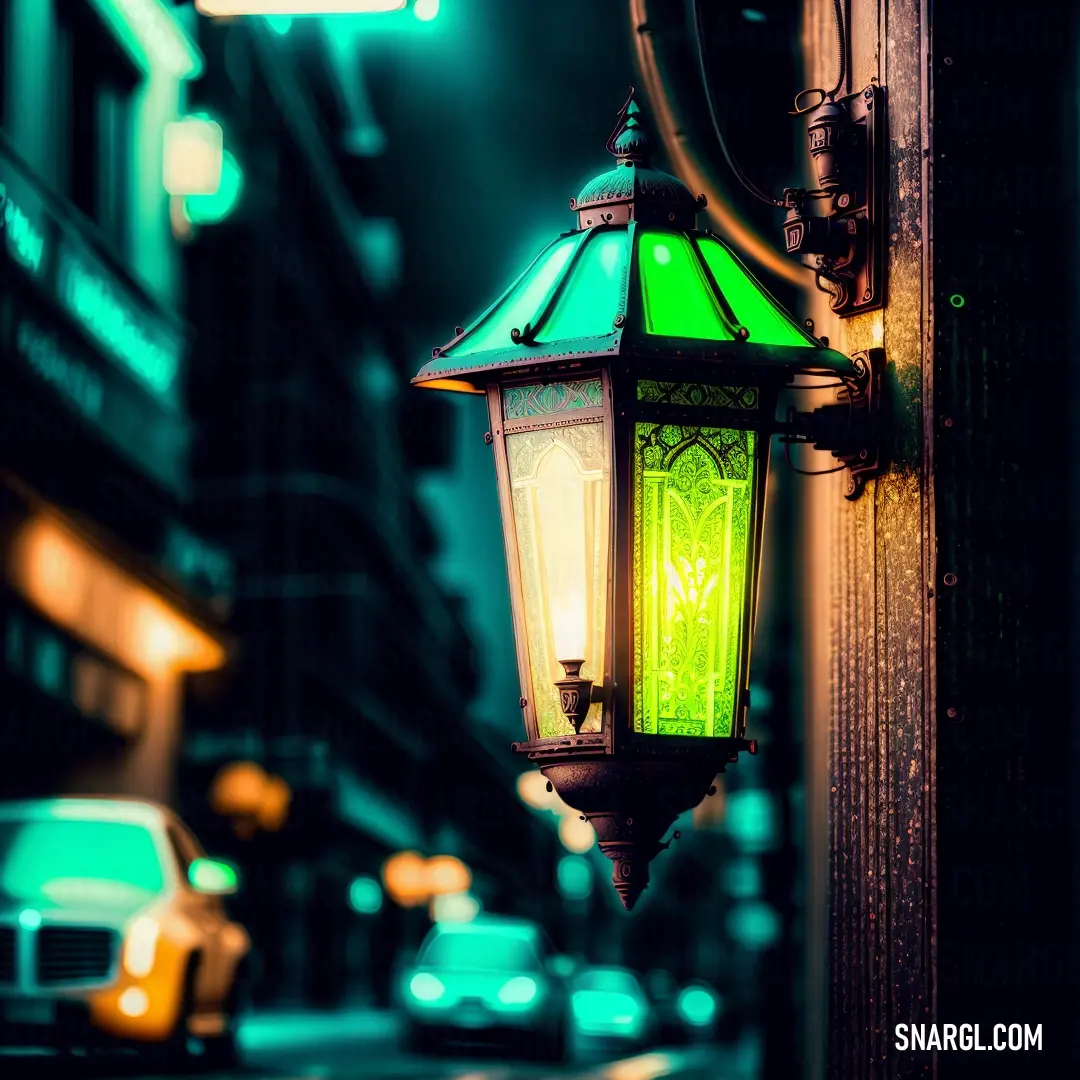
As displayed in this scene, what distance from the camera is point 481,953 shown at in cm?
2628

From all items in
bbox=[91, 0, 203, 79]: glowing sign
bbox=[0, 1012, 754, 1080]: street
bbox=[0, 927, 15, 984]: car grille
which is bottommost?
bbox=[0, 1012, 754, 1080]: street

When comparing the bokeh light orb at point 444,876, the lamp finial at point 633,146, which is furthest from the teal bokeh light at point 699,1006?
the lamp finial at point 633,146

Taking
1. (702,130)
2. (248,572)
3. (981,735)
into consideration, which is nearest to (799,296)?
(702,130)

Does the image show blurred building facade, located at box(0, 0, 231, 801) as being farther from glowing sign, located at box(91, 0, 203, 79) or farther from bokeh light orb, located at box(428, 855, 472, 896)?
bokeh light orb, located at box(428, 855, 472, 896)

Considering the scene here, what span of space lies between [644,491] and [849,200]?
2.08 feet

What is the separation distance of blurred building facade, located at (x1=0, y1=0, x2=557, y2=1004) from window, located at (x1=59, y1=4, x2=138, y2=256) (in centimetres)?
5

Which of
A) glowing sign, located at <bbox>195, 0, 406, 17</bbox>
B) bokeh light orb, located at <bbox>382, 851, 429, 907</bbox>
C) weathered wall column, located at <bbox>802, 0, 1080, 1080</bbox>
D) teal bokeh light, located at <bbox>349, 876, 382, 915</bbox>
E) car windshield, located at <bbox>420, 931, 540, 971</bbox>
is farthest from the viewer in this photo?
bokeh light orb, located at <bbox>382, 851, 429, 907</bbox>

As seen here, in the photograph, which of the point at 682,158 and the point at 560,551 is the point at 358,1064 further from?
the point at 560,551

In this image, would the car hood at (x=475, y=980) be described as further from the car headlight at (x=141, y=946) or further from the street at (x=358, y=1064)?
the car headlight at (x=141, y=946)

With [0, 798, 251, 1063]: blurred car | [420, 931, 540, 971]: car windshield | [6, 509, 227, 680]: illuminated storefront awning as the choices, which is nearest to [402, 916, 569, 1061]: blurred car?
[420, 931, 540, 971]: car windshield

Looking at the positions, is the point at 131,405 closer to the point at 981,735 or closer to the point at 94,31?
the point at 94,31

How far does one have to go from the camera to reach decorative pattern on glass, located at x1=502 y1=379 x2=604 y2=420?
371 centimetres

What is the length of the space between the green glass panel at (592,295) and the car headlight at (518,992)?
22531mm

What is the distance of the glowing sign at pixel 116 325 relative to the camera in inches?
901
